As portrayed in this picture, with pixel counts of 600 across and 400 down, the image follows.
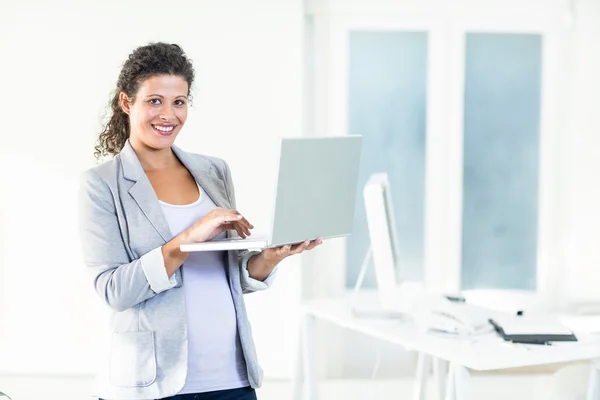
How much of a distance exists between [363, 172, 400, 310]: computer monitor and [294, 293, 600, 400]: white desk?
12 centimetres

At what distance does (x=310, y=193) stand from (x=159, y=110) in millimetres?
353

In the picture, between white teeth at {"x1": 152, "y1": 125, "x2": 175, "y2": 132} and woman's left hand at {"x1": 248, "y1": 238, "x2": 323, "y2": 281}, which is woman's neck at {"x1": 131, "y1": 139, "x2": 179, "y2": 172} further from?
woman's left hand at {"x1": 248, "y1": 238, "x2": 323, "y2": 281}

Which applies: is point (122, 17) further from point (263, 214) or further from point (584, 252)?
point (584, 252)

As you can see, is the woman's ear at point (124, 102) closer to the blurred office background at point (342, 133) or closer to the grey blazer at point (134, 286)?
the grey blazer at point (134, 286)

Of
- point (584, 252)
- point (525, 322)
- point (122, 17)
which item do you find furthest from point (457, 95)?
point (525, 322)

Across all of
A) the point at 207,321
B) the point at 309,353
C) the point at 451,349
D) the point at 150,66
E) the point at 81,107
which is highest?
the point at 81,107

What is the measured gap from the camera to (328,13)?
4.07 meters

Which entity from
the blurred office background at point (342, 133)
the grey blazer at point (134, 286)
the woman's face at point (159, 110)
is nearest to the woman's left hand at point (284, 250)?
the grey blazer at point (134, 286)

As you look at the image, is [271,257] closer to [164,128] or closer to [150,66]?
[164,128]

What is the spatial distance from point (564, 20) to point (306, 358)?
2.45 meters

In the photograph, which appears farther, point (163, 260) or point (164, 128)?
point (164, 128)

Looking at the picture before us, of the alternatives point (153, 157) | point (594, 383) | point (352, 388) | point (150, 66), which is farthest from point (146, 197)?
point (352, 388)

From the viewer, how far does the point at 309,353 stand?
2.74 meters

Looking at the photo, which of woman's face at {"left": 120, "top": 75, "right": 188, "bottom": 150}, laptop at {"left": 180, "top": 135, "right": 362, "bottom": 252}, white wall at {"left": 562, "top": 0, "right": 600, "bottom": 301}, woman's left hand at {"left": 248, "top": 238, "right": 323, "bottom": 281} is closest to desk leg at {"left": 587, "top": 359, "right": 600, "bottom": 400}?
laptop at {"left": 180, "top": 135, "right": 362, "bottom": 252}
